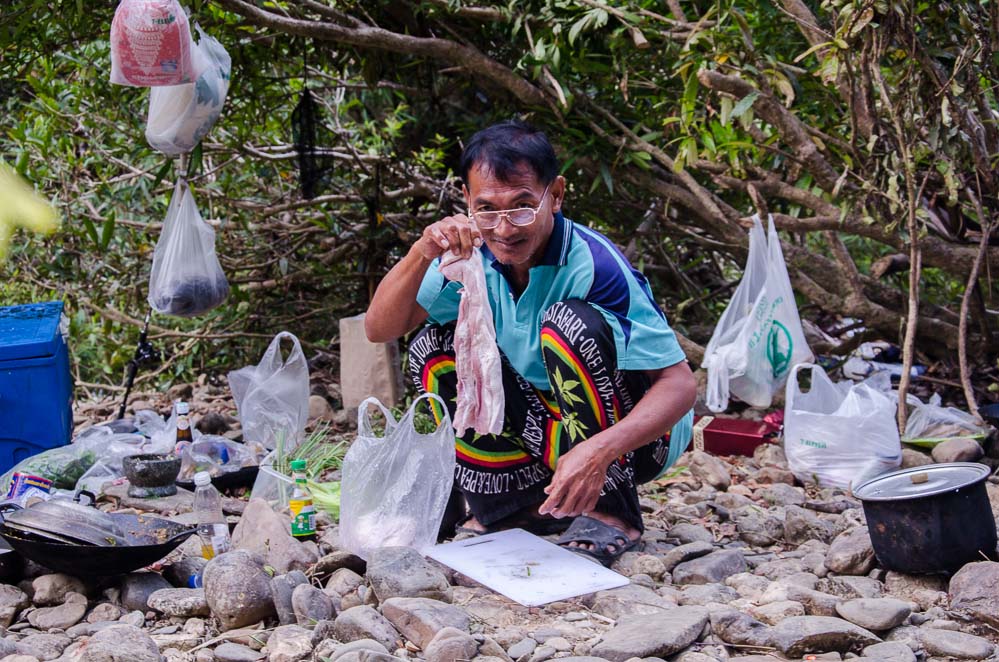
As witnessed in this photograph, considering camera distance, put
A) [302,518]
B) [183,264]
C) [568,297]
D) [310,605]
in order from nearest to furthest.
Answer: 1. [310,605]
2. [568,297]
3. [302,518]
4. [183,264]

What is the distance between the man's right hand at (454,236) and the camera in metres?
2.27

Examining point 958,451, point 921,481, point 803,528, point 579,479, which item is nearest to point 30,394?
point 579,479

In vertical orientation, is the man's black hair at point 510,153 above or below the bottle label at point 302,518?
above

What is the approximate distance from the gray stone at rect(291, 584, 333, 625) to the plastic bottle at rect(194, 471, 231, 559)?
1.32 ft

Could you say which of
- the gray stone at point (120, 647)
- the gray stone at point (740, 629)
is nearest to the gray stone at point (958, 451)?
the gray stone at point (740, 629)

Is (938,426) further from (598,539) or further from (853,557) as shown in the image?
(598,539)

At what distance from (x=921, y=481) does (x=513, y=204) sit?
1.10m

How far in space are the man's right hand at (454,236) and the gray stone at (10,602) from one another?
3.89 ft

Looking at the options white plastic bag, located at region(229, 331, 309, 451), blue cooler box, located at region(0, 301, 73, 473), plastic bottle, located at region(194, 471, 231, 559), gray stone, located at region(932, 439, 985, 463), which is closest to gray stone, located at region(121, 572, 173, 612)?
plastic bottle, located at region(194, 471, 231, 559)

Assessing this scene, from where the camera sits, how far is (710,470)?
3328 millimetres

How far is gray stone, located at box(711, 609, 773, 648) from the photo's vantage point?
6.23ft

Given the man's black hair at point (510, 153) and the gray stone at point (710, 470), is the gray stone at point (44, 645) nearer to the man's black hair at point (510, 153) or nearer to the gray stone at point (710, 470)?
the man's black hair at point (510, 153)

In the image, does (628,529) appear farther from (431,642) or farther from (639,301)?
(431,642)

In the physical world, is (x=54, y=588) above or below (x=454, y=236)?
below
